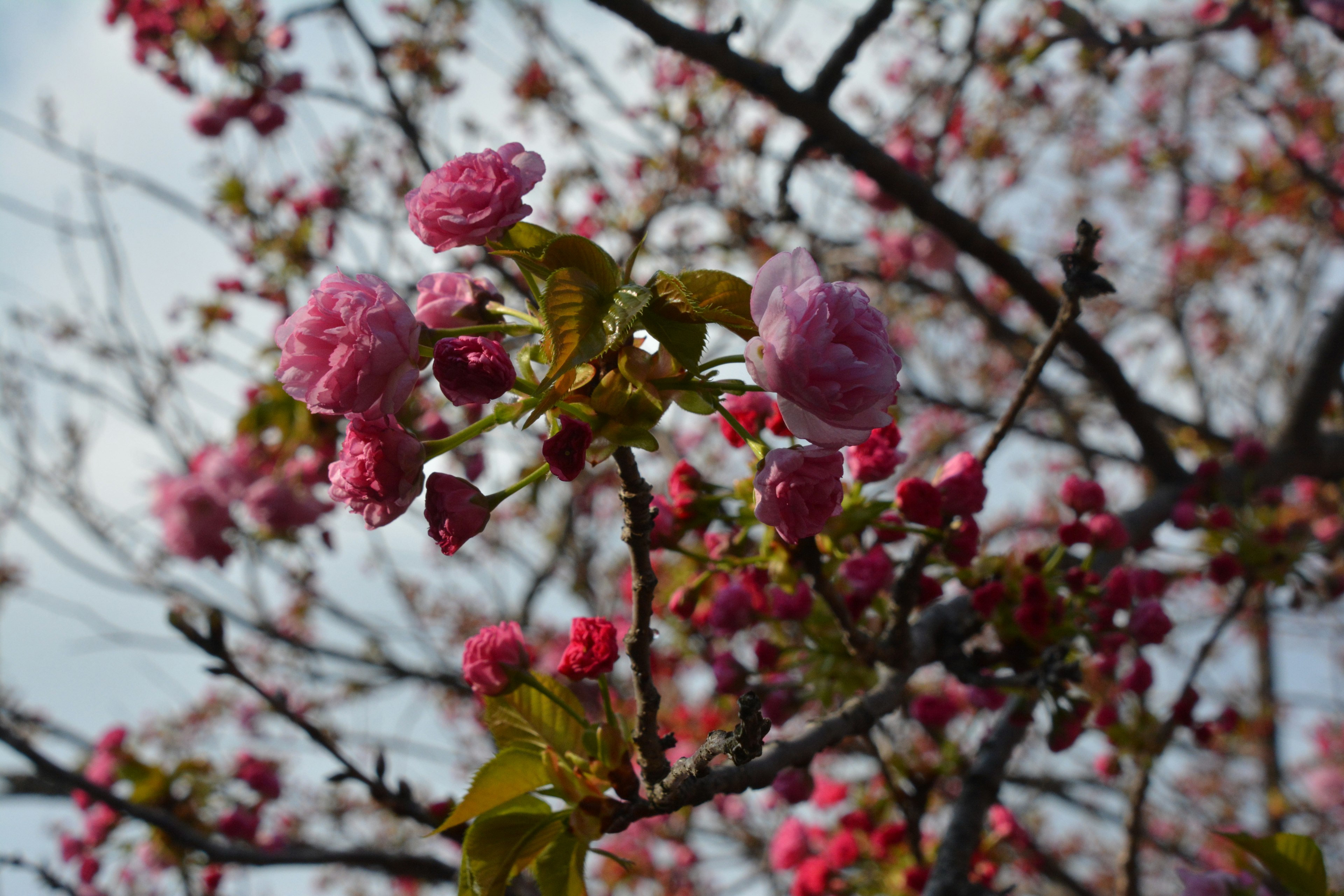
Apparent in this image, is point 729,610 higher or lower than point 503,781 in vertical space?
higher

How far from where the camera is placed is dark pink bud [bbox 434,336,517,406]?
872 millimetres

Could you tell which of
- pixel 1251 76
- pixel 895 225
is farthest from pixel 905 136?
pixel 1251 76

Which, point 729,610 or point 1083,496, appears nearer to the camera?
point 729,610

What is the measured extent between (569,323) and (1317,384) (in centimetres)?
296

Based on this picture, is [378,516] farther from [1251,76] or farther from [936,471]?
[1251,76]

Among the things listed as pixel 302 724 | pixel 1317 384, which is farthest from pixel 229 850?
pixel 1317 384

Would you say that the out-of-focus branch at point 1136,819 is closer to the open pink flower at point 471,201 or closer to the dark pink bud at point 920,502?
the dark pink bud at point 920,502

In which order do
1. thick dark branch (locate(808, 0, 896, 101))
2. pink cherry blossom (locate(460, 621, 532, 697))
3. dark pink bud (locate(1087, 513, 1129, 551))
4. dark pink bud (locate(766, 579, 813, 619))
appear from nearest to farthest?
pink cherry blossom (locate(460, 621, 532, 697)) → dark pink bud (locate(766, 579, 813, 619)) → dark pink bud (locate(1087, 513, 1129, 551)) → thick dark branch (locate(808, 0, 896, 101))

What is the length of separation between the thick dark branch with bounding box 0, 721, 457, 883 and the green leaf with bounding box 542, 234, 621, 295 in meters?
1.42

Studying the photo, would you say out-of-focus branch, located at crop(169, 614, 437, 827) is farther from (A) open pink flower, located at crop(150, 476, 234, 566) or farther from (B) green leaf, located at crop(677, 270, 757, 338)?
(A) open pink flower, located at crop(150, 476, 234, 566)

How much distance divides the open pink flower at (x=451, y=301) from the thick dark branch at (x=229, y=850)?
1185 mm

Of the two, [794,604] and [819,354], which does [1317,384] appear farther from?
[819,354]

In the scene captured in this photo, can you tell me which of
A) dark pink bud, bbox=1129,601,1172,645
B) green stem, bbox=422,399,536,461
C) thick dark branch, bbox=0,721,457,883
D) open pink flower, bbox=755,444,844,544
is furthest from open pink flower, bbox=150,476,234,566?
dark pink bud, bbox=1129,601,1172,645

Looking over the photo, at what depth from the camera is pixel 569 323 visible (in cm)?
85
